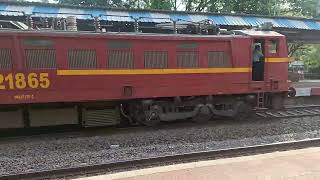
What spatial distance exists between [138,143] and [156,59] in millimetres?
3242

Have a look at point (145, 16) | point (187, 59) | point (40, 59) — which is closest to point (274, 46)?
point (187, 59)

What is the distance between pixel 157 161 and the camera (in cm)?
848

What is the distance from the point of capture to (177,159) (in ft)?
28.4

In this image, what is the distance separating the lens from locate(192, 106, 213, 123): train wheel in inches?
543

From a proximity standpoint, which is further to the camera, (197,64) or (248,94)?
(248,94)

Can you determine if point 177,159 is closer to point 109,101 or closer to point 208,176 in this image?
point 208,176

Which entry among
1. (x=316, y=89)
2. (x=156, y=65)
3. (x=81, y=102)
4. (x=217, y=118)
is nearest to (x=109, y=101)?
(x=81, y=102)

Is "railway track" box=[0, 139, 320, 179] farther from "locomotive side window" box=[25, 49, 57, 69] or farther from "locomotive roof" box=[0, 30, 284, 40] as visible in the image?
"locomotive roof" box=[0, 30, 284, 40]

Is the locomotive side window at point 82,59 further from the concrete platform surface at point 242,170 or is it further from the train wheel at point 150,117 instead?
the concrete platform surface at point 242,170

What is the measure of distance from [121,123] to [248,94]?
4491mm

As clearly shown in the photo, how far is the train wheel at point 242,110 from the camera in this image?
14.4 meters

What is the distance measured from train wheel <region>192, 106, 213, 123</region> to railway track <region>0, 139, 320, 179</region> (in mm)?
4252

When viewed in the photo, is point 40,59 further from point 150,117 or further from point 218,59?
point 218,59

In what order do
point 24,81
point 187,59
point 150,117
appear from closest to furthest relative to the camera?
point 24,81, point 150,117, point 187,59
